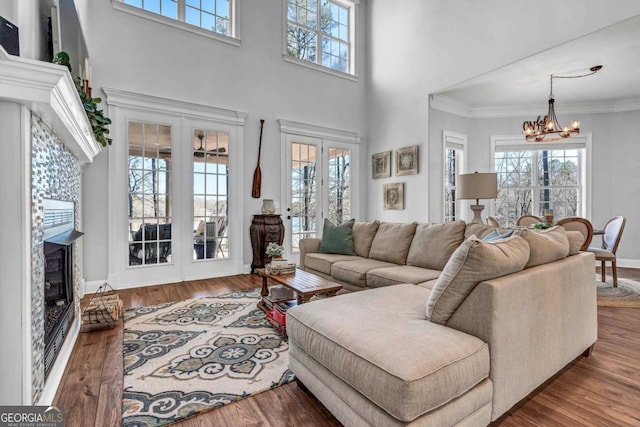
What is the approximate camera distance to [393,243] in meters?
3.39

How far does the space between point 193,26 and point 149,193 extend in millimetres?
2399

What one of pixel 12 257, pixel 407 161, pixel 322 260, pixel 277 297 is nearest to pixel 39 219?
pixel 12 257

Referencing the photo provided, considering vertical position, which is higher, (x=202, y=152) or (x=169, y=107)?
(x=169, y=107)

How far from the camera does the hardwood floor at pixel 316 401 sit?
149 centimetres

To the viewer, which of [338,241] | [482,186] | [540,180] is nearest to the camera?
[482,186]

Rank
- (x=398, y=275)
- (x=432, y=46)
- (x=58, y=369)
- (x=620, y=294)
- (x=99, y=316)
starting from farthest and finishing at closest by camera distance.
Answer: (x=432, y=46), (x=620, y=294), (x=398, y=275), (x=99, y=316), (x=58, y=369)

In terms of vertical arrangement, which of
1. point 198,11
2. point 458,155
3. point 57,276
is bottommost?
point 57,276

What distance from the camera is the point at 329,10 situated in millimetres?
5875

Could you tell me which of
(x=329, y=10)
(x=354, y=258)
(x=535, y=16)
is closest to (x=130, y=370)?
(x=354, y=258)

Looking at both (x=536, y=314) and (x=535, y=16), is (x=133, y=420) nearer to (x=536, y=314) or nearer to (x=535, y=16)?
(x=536, y=314)

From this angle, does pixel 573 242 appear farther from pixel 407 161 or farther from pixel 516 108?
pixel 516 108

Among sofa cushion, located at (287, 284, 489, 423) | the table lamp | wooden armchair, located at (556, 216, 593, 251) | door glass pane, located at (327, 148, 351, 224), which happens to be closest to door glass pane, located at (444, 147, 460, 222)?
door glass pane, located at (327, 148, 351, 224)

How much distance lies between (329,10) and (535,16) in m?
3.55

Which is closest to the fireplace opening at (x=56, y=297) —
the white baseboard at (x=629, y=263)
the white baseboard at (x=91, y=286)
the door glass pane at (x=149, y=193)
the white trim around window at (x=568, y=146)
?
the white baseboard at (x=91, y=286)
